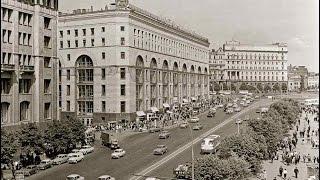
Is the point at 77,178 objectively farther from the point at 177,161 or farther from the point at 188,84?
the point at 188,84

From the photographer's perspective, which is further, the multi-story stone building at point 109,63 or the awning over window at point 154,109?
the awning over window at point 154,109

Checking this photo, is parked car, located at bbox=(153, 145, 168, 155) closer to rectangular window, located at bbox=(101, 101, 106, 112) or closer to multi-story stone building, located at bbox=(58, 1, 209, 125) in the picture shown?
multi-story stone building, located at bbox=(58, 1, 209, 125)

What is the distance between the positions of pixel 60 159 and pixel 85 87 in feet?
141

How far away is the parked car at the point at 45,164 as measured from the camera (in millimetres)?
44594

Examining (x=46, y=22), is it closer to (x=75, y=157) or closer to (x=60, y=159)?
(x=75, y=157)

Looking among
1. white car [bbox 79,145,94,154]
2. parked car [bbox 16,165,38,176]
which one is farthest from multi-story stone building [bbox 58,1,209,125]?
parked car [bbox 16,165,38,176]

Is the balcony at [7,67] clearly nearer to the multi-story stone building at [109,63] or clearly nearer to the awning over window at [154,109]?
the multi-story stone building at [109,63]

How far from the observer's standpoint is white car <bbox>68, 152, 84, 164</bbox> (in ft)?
157

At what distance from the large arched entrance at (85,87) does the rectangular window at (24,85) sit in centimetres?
3050

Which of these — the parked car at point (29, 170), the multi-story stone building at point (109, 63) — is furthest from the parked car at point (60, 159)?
the multi-story stone building at point (109, 63)

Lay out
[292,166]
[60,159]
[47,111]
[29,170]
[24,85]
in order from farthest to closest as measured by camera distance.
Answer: [47,111], [24,85], [292,166], [60,159], [29,170]

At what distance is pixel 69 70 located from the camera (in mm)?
90812

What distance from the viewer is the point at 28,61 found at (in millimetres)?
57875

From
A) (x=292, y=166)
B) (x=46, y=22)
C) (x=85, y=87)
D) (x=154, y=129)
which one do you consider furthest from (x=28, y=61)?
(x=292, y=166)
